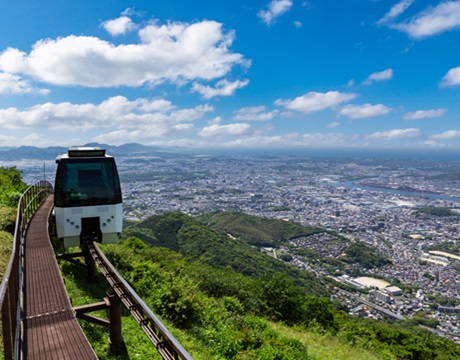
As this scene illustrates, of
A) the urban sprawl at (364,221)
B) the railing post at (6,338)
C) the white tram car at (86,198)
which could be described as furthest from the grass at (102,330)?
the urban sprawl at (364,221)

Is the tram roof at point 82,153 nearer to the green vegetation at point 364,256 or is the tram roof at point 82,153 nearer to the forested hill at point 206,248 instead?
the forested hill at point 206,248

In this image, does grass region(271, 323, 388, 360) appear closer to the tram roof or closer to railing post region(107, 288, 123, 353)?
railing post region(107, 288, 123, 353)

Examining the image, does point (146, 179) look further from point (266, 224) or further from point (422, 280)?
point (422, 280)

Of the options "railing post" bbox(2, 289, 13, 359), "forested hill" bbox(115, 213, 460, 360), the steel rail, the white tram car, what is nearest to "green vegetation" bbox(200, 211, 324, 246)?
"forested hill" bbox(115, 213, 460, 360)

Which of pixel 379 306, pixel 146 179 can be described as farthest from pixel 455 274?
pixel 146 179

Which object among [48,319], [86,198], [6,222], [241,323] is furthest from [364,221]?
[48,319]

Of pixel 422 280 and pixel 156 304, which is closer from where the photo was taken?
pixel 156 304

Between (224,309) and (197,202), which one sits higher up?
(224,309)
